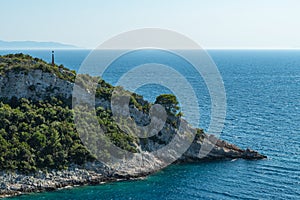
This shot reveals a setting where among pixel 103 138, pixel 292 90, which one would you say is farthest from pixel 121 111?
pixel 292 90

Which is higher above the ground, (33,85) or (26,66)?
(26,66)

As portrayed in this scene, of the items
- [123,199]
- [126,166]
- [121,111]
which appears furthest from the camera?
[121,111]

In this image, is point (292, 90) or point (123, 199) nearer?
point (123, 199)

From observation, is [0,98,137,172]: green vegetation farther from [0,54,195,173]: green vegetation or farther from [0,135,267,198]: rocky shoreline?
[0,135,267,198]: rocky shoreline

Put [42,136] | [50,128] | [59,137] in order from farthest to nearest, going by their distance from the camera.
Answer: [50,128] < [59,137] < [42,136]

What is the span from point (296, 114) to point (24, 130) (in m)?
72.3

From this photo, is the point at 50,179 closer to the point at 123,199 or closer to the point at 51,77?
the point at 123,199

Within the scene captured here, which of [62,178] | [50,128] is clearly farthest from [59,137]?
[62,178]

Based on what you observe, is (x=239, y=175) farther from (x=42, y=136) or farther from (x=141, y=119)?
(x=42, y=136)

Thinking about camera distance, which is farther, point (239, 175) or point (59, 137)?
point (59, 137)

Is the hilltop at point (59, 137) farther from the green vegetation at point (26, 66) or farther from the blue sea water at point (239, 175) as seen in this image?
the blue sea water at point (239, 175)

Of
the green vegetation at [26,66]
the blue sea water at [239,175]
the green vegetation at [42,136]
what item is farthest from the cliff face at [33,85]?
the blue sea water at [239,175]

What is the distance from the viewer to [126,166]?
6356 cm

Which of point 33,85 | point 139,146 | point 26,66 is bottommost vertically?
point 139,146
